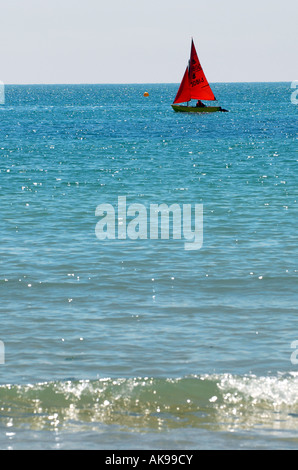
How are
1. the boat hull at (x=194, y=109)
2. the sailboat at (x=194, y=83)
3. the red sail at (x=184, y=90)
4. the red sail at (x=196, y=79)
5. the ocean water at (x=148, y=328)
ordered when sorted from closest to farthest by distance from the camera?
the ocean water at (x=148, y=328), the red sail at (x=196, y=79), the sailboat at (x=194, y=83), the red sail at (x=184, y=90), the boat hull at (x=194, y=109)

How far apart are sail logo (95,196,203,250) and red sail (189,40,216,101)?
79498mm

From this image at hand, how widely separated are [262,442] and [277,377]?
3.00m

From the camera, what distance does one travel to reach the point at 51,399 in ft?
45.4

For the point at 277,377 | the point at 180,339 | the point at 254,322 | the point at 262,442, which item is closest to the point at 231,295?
the point at 254,322

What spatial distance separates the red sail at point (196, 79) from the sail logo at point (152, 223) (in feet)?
261

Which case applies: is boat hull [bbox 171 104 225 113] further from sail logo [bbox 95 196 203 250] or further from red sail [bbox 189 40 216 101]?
sail logo [bbox 95 196 203 250]

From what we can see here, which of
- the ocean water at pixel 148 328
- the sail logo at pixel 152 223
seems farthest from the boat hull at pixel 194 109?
the sail logo at pixel 152 223

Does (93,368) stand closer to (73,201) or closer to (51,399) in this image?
(51,399)

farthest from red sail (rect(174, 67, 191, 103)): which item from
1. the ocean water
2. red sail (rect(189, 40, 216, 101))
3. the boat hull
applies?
the ocean water

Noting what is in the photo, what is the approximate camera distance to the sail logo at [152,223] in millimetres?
28970

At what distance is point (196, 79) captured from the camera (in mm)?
118375

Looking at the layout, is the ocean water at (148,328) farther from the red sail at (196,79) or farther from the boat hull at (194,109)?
the boat hull at (194,109)

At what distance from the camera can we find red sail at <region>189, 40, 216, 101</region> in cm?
11475

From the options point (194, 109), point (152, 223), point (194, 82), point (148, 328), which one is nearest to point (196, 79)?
point (194, 82)
